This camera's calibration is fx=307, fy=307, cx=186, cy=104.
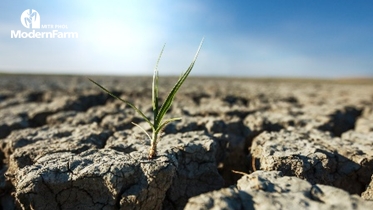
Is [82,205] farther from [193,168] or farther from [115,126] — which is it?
[115,126]

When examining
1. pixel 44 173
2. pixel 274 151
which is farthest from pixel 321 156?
pixel 44 173

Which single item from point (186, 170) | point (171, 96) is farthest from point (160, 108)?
point (186, 170)

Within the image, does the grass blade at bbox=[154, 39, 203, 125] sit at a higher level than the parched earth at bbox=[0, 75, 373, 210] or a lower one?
higher

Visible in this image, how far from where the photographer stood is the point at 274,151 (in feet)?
7.89

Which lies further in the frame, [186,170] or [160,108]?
[186,170]

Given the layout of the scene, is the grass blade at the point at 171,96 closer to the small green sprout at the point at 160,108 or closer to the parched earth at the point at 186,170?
the small green sprout at the point at 160,108

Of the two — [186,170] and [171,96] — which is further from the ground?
[171,96]

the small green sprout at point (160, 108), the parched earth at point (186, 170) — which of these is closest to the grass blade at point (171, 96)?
the small green sprout at point (160, 108)

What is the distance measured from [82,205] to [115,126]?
174 cm

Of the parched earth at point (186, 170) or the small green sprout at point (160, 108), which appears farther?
the small green sprout at point (160, 108)

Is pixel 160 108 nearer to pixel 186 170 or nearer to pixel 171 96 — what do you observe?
pixel 171 96

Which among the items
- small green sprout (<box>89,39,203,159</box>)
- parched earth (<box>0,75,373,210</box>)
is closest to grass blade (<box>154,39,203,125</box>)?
small green sprout (<box>89,39,203,159</box>)

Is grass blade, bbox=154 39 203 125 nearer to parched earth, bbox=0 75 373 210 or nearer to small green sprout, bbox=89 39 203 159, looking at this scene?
small green sprout, bbox=89 39 203 159

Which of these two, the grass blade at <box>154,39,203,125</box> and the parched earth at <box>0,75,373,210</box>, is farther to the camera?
the grass blade at <box>154,39,203,125</box>
